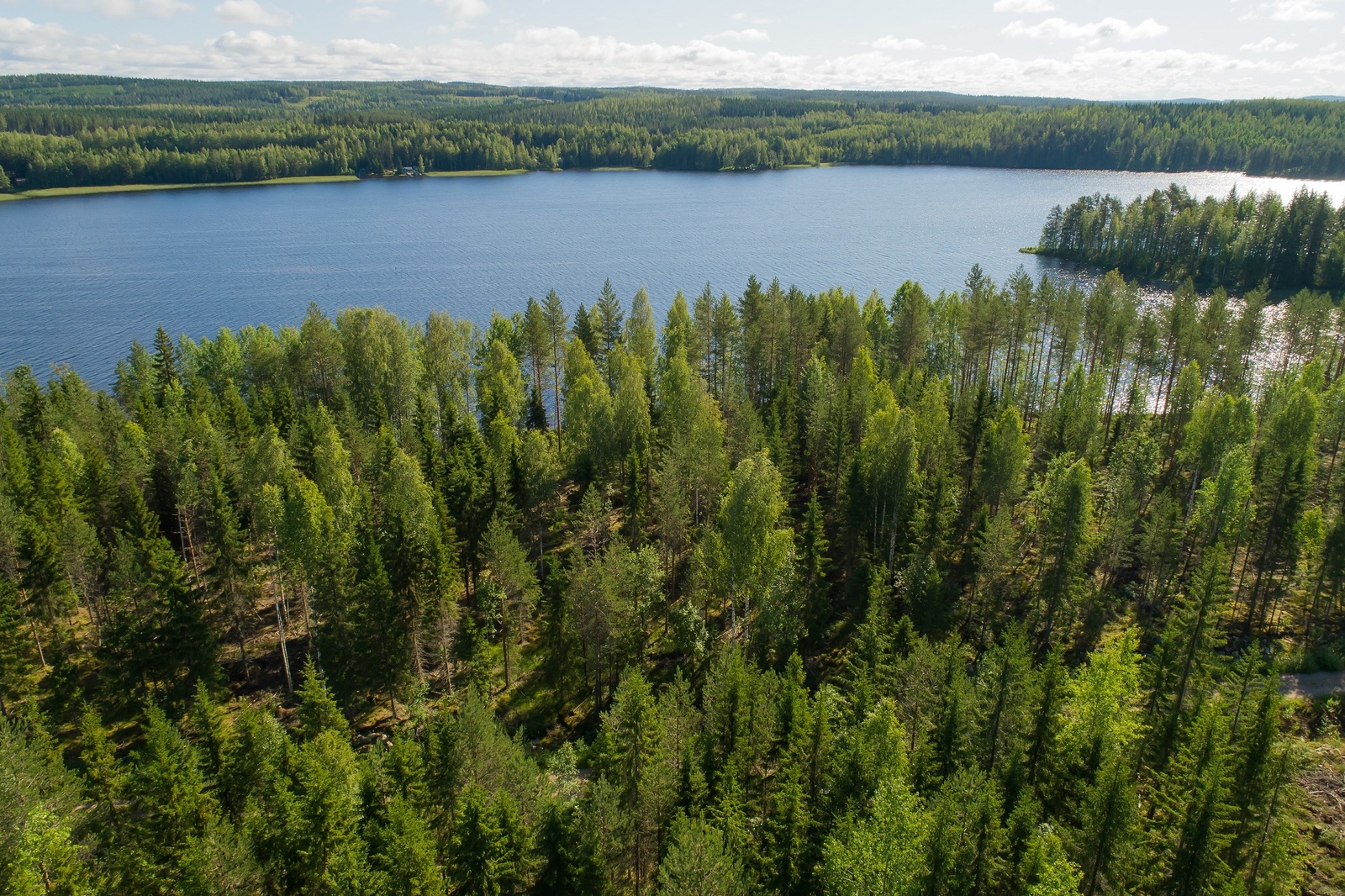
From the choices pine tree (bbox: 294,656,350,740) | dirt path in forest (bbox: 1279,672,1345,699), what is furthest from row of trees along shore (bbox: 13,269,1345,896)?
dirt path in forest (bbox: 1279,672,1345,699)

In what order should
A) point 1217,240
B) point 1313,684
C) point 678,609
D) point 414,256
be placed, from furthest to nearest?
point 414,256 → point 1217,240 → point 678,609 → point 1313,684

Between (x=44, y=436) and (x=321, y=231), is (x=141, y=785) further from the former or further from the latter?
(x=321, y=231)

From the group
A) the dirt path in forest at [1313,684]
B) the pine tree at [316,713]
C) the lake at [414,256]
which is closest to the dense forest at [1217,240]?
the lake at [414,256]

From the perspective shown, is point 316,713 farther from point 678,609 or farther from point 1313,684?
point 1313,684

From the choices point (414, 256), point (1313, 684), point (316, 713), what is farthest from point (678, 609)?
point (414, 256)

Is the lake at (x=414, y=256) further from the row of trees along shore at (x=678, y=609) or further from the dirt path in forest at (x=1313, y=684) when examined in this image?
the dirt path in forest at (x=1313, y=684)

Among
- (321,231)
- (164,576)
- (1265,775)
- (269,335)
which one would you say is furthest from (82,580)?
(321,231)
